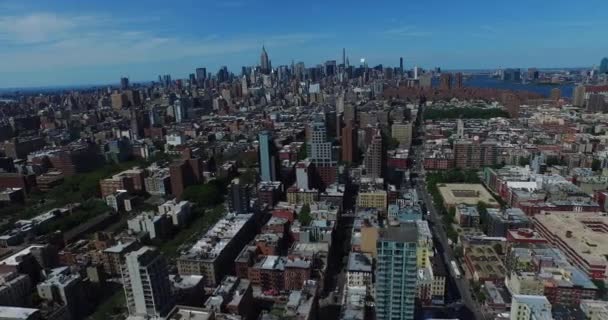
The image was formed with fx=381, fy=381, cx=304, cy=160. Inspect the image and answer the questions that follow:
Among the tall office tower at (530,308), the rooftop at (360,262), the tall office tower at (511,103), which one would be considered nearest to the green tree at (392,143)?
the tall office tower at (511,103)

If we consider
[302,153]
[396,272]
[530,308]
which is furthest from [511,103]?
[396,272]

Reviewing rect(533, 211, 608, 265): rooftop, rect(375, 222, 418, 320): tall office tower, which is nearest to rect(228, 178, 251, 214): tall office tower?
rect(375, 222, 418, 320): tall office tower

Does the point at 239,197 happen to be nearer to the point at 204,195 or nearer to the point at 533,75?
the point at 204,195

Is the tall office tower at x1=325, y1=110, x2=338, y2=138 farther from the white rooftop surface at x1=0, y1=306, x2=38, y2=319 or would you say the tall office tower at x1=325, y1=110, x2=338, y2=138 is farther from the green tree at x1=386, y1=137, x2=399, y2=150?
the white rooftop surface at x1=0, y1=306, x2=38, y2=319

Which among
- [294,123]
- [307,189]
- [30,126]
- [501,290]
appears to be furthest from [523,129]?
[30,126]

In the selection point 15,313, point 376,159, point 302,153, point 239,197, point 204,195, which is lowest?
point 204,195

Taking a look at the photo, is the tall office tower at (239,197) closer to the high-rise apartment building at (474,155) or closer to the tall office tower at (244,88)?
the high-rise apartment building at (474,155)
